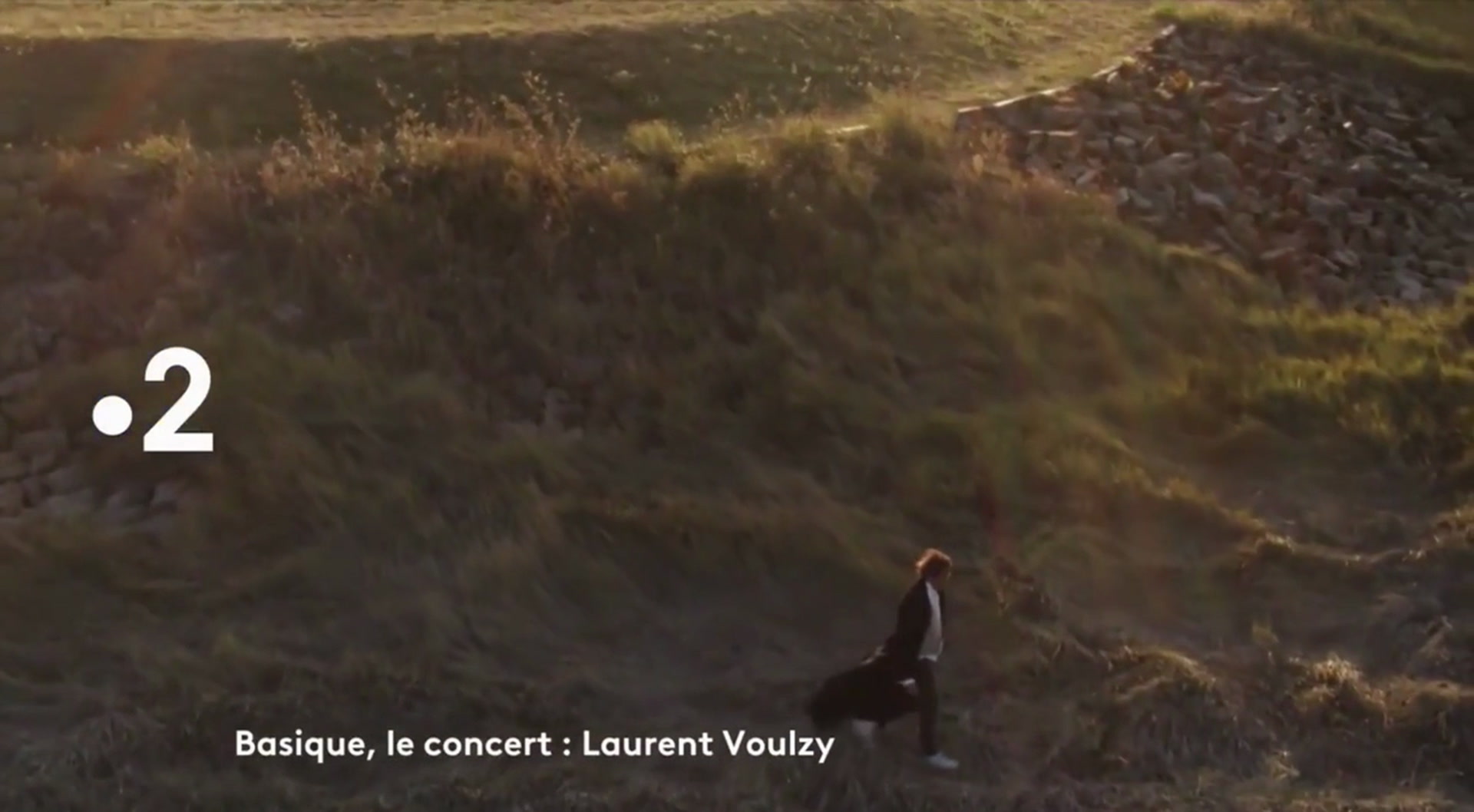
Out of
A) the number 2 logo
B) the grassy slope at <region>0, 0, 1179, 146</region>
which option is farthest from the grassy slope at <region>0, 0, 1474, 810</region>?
the grassy slope at <region>0, 0, 1179, 146</region>

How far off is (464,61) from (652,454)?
16.5 ft

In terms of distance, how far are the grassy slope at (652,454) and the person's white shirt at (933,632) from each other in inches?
20.7

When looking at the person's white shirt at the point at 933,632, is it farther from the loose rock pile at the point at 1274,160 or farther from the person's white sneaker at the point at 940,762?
the loose rock pile at the point at 1274,160

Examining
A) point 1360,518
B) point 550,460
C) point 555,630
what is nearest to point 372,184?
point 550,460

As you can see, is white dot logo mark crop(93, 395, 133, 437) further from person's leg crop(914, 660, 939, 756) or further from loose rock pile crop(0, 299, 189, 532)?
person's leg crop(914, 660, 939, 756)

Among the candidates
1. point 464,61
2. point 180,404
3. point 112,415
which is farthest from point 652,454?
point 464,61

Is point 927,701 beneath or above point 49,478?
beneath

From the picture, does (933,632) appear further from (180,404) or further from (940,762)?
(180,404)

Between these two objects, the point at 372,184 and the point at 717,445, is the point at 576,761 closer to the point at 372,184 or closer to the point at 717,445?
the point at 717,445

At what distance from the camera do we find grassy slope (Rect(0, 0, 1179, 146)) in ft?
38.8

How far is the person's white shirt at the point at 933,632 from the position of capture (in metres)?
6.81

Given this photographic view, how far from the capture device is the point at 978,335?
9.98 meters

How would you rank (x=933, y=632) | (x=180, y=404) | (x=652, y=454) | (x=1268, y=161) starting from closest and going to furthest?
(x=933, y=632)
(x=180, y=404)
(x=652, y=454)
(x=1268, y=161)

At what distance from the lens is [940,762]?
6984 mm
